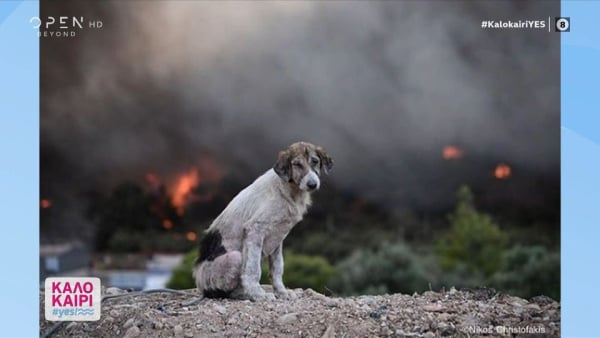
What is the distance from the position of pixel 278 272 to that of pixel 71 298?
1.20 meters

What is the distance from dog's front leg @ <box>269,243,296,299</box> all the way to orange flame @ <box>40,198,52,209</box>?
1325 mm

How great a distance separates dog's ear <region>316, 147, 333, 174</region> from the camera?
6.21 m

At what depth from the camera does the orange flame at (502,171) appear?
21.4 feet

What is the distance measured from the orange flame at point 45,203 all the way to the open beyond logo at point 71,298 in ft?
1.36

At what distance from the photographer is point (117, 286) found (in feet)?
21.5

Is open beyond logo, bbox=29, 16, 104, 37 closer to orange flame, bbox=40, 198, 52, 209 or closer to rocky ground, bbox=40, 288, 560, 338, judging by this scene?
orange flame, bbox=40, 198, 52, 209

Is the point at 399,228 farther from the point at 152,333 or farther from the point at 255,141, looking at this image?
the point at 152,333

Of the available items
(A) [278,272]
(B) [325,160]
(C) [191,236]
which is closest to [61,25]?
(C) [191,236]

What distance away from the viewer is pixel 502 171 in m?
6.56

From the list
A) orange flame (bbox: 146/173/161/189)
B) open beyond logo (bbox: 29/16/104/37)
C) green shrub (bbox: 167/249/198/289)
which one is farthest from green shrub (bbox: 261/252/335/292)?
open beyond logo (bbox: 29/16/104/37)

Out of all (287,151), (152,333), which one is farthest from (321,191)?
(152,333)

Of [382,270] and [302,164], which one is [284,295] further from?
[382,270]

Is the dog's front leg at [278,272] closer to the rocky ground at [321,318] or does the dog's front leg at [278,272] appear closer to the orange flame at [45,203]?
the rocky ground at [321,318]

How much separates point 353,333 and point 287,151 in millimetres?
1067
